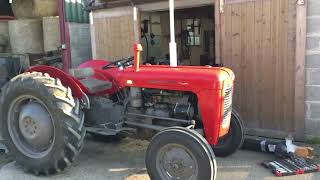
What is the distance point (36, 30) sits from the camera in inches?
306

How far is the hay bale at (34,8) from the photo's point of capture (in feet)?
25.4

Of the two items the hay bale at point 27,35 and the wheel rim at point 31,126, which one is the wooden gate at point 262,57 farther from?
the hay bale at point 27,35

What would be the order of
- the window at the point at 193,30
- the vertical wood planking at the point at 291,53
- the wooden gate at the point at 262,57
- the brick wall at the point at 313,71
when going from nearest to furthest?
the brick wall at the point at 313,71
the vertical wood planking at the point at 291,53
the wooden gate at the point at 262,57
the window at the point at 193,30

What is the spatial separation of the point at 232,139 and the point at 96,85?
1670 millimetres

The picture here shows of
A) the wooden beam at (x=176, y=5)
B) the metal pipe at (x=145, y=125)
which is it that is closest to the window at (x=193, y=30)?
the wooden beam at (x=176, y=5)

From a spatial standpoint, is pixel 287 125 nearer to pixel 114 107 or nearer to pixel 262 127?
pixel 262 127

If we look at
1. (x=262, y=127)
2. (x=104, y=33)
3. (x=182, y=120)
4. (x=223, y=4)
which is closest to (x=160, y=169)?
(x=182, y=120)

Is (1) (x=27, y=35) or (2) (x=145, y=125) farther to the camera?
(1) (x=27, y=35)

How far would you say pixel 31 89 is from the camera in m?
4.32

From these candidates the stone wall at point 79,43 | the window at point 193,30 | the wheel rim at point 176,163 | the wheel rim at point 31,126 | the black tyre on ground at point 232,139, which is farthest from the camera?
the window at point 193,30

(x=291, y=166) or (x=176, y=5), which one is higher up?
(x=176, y=5)

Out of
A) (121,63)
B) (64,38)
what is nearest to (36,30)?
(64,38)

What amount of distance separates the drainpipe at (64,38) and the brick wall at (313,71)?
4.29m

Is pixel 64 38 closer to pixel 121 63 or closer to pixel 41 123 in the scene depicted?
pixel 121 63
